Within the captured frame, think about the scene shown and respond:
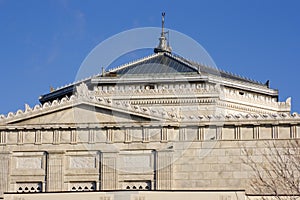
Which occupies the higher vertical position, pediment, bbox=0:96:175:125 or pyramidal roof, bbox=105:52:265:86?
pyramidal roof, bbox=105:52:265:86

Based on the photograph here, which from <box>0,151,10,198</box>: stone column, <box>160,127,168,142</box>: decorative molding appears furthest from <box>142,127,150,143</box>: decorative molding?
<box>0,151,10,198</box>: stone column

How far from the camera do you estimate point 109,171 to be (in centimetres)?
6066

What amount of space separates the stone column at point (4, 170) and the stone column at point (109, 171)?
Answer: 6953mm

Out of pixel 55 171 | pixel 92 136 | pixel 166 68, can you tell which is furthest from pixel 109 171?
pixel 166 68

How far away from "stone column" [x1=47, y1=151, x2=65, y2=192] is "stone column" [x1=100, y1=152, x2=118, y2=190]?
114 inches

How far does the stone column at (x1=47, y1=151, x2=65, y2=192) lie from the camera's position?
6081cm

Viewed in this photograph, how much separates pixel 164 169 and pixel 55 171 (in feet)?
25.6

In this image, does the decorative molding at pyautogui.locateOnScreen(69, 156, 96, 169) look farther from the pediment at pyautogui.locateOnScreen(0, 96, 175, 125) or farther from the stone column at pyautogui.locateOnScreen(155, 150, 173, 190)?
the stone column at pyautogui.locateOnScreen(155, 150, 173, 190)

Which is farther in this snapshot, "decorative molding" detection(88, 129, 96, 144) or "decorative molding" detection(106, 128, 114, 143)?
"decorative molding" detection(88, 129, 96, 144)

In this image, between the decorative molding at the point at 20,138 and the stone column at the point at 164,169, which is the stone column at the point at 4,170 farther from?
the stone column at the point at 164,169

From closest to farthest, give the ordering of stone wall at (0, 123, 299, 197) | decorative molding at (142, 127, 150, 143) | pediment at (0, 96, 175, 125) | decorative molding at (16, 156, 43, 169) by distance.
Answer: stone wall at (0, 123, 299, 197) < decorative molding at (142, 127, 150, 143) < pediment at (0, 96, 175, 125) < decorative molding at (16, 156, 43, 169)

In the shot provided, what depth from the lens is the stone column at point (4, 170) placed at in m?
61.7

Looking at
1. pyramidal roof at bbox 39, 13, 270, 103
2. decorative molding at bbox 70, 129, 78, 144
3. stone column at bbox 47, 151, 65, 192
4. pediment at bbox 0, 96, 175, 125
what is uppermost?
pyramidal roof at bbox 39, 13, 270, 103

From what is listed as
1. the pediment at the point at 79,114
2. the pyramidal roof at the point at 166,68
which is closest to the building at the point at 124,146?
the pediment at the point at 79,114
